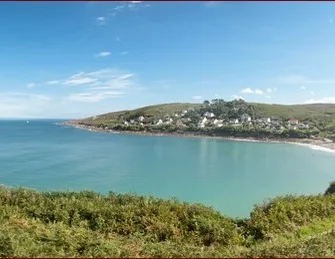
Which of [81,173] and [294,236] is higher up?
[294,236]

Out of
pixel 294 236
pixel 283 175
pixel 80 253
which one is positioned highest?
pixel 80 253

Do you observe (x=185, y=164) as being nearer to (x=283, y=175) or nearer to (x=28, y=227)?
(x=283, y=175)

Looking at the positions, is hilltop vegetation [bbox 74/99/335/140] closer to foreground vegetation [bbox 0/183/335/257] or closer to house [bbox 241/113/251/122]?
house [bbox 241/113/251/122]

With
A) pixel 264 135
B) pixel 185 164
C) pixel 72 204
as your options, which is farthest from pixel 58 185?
pixel 264 135

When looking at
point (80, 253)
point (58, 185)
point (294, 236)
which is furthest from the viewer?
point (58, 185)

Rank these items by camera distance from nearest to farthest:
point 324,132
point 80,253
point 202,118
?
1. point 80,253
2. point 324,132
3. point 202,118

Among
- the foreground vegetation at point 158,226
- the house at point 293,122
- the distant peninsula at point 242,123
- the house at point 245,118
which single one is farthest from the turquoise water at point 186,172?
the house at point 245,118

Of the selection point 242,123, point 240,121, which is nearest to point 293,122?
point 242,123

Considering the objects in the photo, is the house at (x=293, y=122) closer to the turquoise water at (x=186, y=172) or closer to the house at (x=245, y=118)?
the house at (x=245, y=118)

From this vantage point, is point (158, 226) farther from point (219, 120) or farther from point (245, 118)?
point (219, 120)
